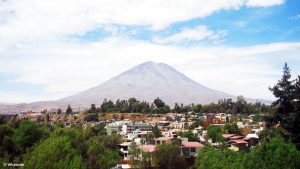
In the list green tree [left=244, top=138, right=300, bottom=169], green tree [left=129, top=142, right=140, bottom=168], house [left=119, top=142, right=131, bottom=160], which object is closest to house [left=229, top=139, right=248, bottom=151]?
house [left=119, top=142, right=131, bottom=160]

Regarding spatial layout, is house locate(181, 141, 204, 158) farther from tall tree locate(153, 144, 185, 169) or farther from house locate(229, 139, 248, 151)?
tall tree locate(153, 144, 185, 169)

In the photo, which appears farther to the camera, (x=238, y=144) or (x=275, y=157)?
(x=238, y=144)

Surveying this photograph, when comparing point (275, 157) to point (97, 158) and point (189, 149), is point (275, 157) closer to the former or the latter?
point (97, 158)

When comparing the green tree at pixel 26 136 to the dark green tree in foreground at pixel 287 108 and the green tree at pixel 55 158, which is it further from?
the dark green tree in foreground at pixel 287 108

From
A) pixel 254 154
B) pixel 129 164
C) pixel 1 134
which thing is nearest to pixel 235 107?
pixel 129 164

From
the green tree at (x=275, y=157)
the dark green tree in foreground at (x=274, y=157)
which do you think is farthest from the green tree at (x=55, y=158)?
the green tree at (x=275, y=157)

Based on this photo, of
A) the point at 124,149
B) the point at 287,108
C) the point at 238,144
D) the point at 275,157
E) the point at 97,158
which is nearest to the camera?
the point at 275,157

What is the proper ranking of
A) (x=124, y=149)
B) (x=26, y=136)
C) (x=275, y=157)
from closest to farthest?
(x=275, y=157), (x=26, y=136), (x=124, y=149)

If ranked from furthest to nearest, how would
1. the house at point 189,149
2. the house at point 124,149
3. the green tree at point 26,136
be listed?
the house at point 124,149
the house at point 189,149
the green tree at point 26,136

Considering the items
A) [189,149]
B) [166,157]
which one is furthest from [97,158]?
[189,149]
